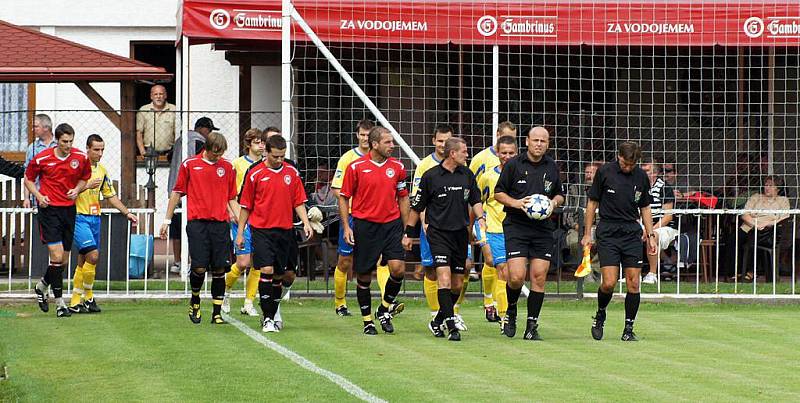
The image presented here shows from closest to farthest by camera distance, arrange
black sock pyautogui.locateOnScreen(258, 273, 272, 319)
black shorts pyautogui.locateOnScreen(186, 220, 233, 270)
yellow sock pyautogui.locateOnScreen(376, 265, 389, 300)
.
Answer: black sock pyautogui.locateOnScreen(258, 273, 272, 319), black shorts pyautogui.locateOnScreen(186, 220, 233, 270), yellow sock pyautogui.locateOnScreen(376, 265, 389, 300)

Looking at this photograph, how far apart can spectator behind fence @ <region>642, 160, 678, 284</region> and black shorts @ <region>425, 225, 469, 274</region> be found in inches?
208

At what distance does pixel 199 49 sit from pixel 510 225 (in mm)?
12235

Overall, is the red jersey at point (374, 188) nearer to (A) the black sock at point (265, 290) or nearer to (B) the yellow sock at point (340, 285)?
(A) the black sock at point (265, 290)

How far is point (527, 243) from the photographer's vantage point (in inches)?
531

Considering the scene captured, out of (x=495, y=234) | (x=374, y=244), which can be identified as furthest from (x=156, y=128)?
(x=374, y=244)

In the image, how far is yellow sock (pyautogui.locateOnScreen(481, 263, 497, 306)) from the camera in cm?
1522

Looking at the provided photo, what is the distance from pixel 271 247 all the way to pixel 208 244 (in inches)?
38.9

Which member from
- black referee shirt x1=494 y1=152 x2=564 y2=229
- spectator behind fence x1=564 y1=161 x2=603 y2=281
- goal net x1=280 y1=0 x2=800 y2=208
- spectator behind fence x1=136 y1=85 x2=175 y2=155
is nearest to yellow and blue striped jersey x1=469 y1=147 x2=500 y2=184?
black referee shirt x1=494 y1=152 x2=564 y2=229

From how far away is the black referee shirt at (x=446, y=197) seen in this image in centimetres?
1355

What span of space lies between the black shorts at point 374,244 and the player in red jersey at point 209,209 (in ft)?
5.03

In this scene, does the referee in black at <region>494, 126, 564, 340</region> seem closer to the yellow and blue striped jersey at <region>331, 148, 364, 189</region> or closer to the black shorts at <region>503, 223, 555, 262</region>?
the black shorts at <region>503, 223, 555, 262</region>

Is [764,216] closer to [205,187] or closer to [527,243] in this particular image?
[527,243]

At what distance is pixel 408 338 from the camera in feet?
44.4

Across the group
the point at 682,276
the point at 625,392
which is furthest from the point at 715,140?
the point at 625,392
